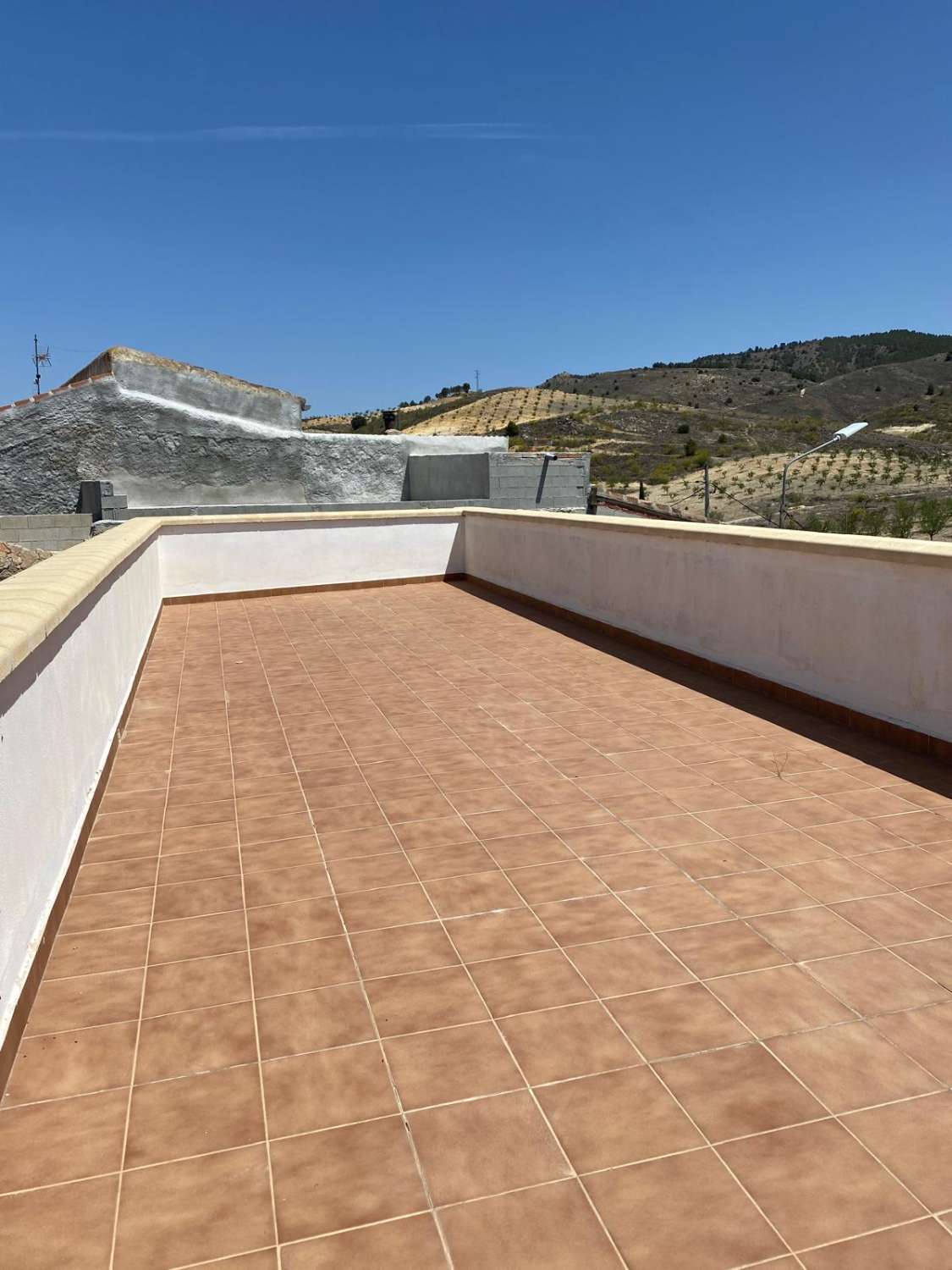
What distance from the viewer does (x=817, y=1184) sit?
214 cm

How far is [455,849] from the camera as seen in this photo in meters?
4.02

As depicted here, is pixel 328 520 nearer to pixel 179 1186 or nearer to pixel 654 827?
pixel 654 827

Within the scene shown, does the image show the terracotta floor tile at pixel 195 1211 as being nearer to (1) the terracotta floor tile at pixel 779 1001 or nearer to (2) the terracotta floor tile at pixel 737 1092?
(2) the terracotta floor tile at pixel 737 1092

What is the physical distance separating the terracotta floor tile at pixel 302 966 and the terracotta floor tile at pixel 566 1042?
0.62 metres

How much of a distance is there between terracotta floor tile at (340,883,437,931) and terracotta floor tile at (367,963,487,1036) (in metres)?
0.37

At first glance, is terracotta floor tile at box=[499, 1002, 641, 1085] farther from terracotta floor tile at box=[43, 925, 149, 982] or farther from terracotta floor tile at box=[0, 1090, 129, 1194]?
Result: terracotta floor tile at box=[43, 925, 149, 982]

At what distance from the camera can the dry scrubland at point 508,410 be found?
72.9 meters

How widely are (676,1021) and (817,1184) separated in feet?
2.18

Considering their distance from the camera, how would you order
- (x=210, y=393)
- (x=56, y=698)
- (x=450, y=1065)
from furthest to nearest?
(x=210, y=393) < (x=56, y=698) < (x=450, y=1065)

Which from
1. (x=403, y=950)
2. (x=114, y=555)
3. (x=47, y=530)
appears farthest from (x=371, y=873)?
(x=47, y=530)

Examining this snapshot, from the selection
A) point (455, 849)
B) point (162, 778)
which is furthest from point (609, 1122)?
point (162, 778)

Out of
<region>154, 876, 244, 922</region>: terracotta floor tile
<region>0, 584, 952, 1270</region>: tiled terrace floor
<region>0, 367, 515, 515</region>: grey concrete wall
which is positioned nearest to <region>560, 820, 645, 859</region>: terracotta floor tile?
<region>0, 584, 952, 1270</region>: tiled terrace floor

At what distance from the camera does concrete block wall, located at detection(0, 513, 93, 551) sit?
1445 centimetres

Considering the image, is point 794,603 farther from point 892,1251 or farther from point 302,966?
point 892,1251
